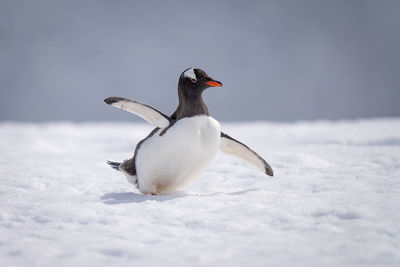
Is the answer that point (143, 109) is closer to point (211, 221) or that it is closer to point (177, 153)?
point (177, 153)

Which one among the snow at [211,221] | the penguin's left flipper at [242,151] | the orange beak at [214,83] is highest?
the orange beak at [214,83]

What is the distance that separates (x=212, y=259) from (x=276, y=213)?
2.90 feet

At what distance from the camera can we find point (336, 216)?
268 cm

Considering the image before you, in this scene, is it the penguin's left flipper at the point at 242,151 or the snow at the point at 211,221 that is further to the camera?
the penguin's left flipper at the point at 242,151

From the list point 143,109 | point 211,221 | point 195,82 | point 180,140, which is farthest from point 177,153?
point 211,221

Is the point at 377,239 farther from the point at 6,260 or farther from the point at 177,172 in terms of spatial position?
the point at 6,260

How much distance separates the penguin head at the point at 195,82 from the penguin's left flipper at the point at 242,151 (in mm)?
748

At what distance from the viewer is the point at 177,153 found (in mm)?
3404

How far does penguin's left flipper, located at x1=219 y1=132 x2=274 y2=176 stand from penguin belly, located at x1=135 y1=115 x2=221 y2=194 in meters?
0.57

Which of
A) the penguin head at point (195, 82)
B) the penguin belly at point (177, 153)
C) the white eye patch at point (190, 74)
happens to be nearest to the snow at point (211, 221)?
the penguin belly at point (177, 153)

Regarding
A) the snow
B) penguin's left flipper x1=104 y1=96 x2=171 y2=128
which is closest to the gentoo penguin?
penguin's left flipper x1=104 y1=96 x2=171 y2=128

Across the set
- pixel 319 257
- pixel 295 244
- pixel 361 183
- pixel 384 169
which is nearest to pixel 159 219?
pixel 295 244

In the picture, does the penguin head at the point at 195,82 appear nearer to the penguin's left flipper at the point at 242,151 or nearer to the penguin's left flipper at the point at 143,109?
the penguin's left flipper at the point at 143,109

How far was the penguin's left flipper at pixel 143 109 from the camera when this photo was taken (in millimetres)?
3521
